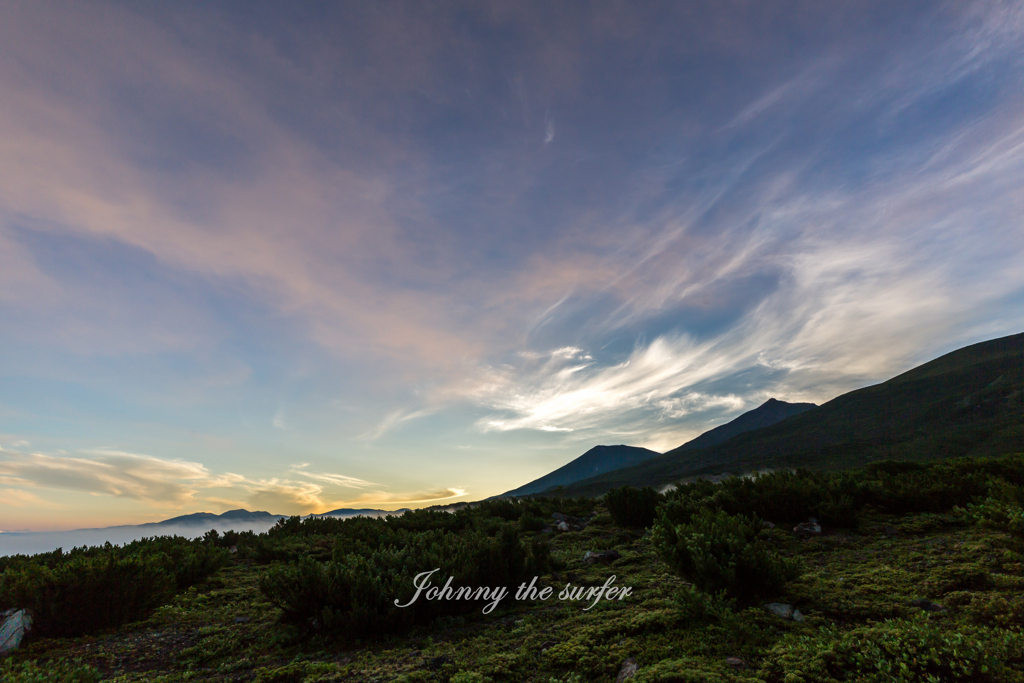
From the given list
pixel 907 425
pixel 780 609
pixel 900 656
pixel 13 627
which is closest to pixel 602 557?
pixel 780 609

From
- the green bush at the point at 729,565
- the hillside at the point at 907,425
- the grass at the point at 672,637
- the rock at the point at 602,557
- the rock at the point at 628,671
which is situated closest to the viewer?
the grass at the point at 672,637

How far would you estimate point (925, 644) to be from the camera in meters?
3.83

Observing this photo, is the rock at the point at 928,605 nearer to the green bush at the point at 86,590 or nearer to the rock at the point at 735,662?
the rock at the point at 735,662

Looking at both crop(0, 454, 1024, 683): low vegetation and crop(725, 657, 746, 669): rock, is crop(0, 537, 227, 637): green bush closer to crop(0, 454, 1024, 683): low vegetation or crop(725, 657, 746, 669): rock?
crop(0, 454, 1024, 683): low vegetation

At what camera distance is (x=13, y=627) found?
7.06 metres

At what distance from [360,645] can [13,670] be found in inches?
182

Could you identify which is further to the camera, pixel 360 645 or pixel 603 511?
pixel 603 511

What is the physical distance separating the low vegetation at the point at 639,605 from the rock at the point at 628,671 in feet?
0.38

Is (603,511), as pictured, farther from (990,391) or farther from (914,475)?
(990,391)

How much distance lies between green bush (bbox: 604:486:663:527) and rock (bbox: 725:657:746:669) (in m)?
9.54

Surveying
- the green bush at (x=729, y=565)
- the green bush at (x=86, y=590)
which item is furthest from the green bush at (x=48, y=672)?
the green bush at (x=729, y=565)

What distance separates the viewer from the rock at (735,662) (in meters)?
4.13

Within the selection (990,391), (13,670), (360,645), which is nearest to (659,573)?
(360,645)

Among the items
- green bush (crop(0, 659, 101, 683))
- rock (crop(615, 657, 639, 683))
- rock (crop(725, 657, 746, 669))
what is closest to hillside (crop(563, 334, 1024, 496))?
rock (crop(725, 657, 746, 669))
